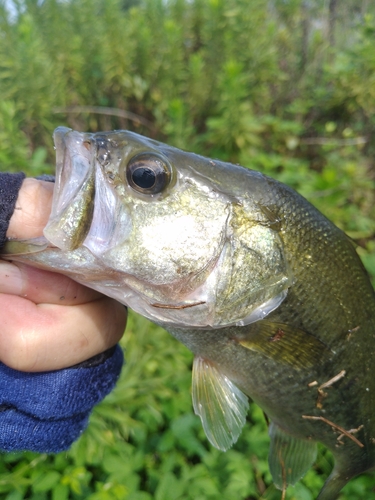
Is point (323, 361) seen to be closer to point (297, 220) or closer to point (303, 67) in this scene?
point (297, 220)

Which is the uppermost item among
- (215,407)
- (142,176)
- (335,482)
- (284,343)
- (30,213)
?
(142,176)

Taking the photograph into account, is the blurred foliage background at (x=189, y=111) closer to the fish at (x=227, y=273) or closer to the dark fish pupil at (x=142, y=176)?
the fish at (x=227, y=273)

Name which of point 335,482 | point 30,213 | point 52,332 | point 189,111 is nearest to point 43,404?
point 52,332

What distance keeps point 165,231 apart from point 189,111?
2.46 m

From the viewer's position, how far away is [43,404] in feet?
3.03

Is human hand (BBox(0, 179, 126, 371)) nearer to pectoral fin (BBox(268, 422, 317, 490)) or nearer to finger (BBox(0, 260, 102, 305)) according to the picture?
finger (BBox(0, 260, 102, 305))

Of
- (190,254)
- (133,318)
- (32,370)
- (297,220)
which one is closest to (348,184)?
(133,318)

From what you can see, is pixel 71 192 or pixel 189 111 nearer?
pixel 71 192

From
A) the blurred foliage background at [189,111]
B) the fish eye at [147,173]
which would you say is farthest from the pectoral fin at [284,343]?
the blurred foliage background at [189,111]

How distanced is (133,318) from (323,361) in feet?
3.83

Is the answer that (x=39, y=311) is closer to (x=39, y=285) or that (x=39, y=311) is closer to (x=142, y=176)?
(x=39, y=285)

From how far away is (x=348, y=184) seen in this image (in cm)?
284

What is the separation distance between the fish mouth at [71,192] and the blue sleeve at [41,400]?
6.6 inches

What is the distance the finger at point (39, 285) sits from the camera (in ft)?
2.74
